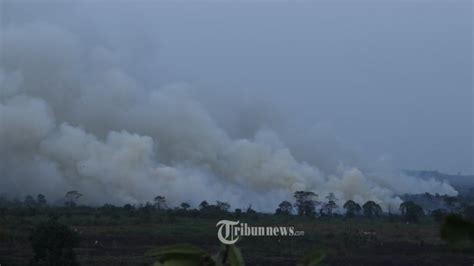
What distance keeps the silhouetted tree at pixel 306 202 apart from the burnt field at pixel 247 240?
3.75 meters

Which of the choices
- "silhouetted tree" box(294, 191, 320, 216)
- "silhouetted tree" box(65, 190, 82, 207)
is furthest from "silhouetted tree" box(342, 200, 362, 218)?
"silhouetted tree" box(65, 190, 82, 207)

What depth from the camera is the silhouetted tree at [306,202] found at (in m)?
31.7

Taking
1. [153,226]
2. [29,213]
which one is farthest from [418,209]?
[29,213]

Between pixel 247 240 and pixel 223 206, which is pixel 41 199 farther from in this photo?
pixel 247 240

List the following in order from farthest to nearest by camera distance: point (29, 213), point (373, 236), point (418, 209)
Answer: point (418, 209) < point (29, 213) < point (373, 236)

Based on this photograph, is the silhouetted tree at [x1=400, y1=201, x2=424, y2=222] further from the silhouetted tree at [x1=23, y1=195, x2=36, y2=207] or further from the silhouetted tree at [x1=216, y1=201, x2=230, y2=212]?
the silhouetted tree at [x1=23, y1=195, x2=36, y2=207]

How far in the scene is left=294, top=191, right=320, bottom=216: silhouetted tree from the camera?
3175cm

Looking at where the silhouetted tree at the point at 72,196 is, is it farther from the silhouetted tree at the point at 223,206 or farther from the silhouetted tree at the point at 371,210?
the silhouetted tree at the point at 371,210

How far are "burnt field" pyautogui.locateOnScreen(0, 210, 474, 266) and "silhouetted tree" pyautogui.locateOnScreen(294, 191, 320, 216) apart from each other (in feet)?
12.3

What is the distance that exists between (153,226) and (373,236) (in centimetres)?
639

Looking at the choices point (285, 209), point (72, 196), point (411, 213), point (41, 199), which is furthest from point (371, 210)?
point (41, 199)

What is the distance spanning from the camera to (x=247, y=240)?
1930 cm

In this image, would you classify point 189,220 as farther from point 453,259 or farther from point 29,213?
point 453,259

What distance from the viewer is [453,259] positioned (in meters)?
18.1
